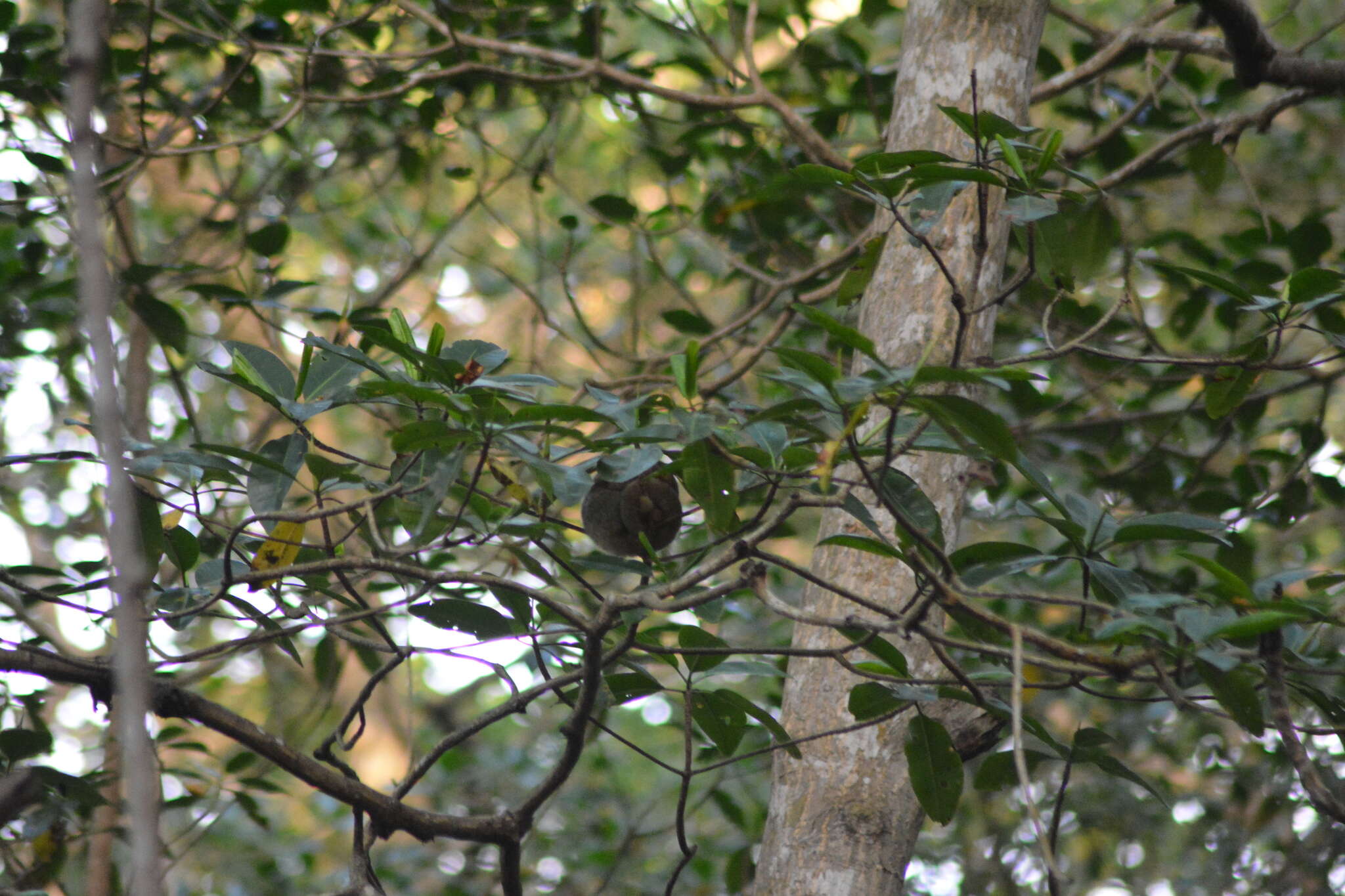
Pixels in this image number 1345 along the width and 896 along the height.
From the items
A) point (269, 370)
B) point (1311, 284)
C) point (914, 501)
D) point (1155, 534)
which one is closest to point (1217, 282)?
point (1311, 284)

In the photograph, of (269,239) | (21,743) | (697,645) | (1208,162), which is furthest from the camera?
(269,239)

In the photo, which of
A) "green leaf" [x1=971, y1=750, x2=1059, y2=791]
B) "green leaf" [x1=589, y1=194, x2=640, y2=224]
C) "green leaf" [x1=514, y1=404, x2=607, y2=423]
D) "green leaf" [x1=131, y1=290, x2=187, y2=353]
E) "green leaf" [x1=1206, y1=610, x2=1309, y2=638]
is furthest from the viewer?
"green leaf" [x1=589, y1=194, x2=640, y2=224]

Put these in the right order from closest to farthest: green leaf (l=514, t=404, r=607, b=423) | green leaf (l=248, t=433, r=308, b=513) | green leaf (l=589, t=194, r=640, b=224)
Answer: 1. green leaf (l=514, t=404, r=607, b=423)
2. green leaf (l=248, t=433, r=308, b=513)
3. green leaf (l=589, t=194, r=640, b=224)

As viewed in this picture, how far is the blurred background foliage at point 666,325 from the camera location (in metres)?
1.58

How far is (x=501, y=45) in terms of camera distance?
177cm

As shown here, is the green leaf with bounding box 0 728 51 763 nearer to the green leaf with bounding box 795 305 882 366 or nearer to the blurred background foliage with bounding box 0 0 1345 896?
the blurred background foliage with bounding box 0 0 1345 896

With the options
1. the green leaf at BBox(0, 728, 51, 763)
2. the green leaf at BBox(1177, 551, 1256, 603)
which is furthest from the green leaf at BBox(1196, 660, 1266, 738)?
the green leaf at BBox(0, 728, 51, 763)

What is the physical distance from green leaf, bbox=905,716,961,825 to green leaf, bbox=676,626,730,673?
0.19 metres

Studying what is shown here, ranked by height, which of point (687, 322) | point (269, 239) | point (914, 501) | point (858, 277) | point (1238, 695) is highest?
point (269, 239)

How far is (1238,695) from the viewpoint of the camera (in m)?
0.82

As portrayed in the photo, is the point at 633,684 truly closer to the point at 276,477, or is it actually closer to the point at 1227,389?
the point at 276,477

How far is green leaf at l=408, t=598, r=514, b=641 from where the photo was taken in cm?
98

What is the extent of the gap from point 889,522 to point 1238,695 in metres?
0.41

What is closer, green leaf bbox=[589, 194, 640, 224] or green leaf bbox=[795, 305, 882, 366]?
green leaf bbox=[795, 305, 882, 366]
